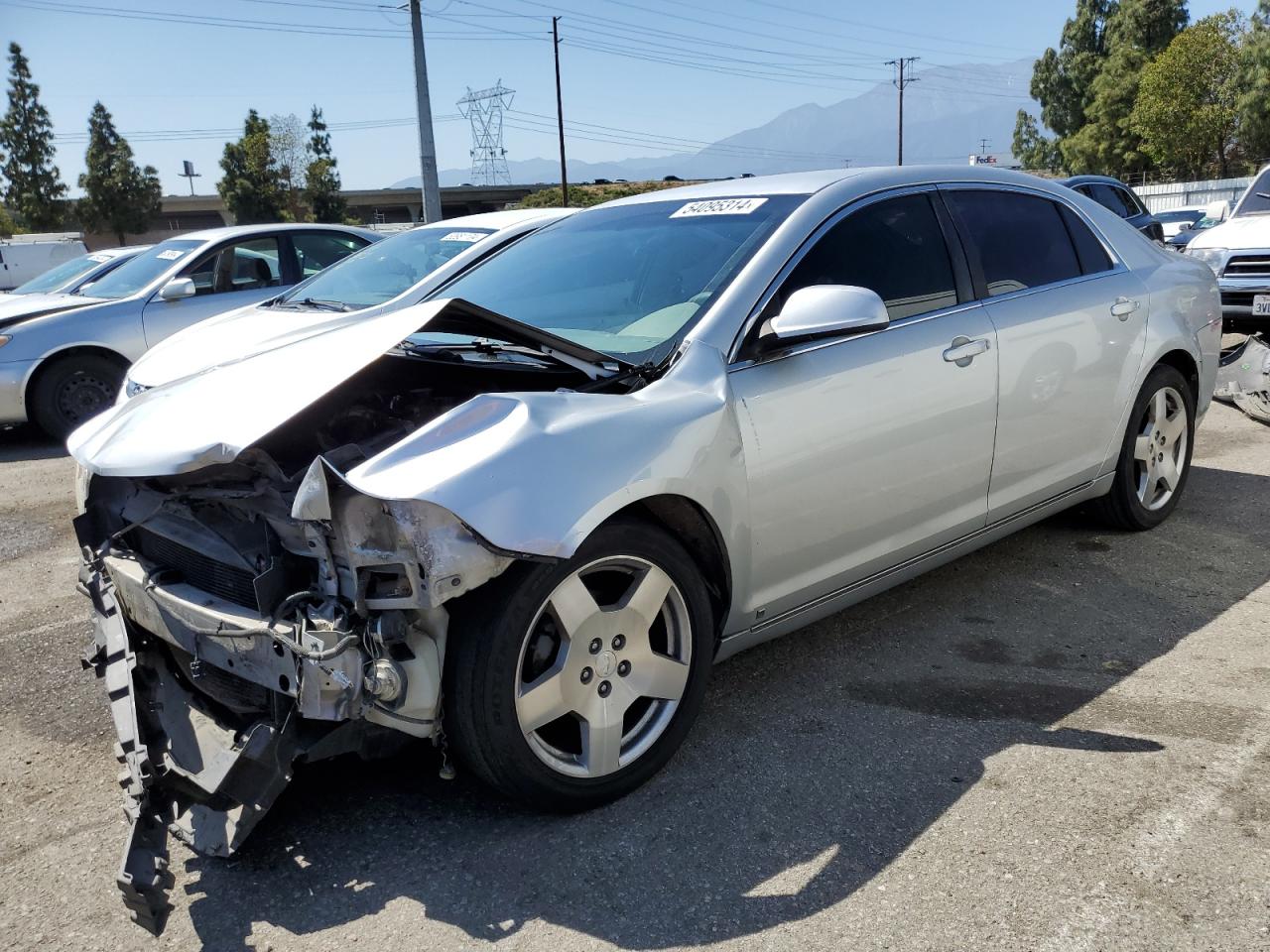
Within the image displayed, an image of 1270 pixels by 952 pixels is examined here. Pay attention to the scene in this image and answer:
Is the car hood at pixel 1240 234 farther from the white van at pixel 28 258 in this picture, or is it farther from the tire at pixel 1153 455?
the white van at pixel 28 258

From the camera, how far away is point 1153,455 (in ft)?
15.7

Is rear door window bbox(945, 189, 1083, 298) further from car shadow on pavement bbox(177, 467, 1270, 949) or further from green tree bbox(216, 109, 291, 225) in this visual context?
green tree bbox(216, 109, 291, 225)

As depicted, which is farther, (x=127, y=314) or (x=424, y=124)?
(x=424, y=124)

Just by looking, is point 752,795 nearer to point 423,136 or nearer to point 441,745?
point 441,745

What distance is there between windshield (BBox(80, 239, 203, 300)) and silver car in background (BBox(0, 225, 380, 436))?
14mm

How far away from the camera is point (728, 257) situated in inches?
130

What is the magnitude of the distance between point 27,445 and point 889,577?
7.90m

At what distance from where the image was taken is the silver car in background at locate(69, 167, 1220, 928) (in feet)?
7.73

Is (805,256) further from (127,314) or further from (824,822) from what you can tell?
(127,314)

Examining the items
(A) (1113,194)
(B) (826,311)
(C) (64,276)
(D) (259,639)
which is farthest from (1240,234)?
(C) (64,276)

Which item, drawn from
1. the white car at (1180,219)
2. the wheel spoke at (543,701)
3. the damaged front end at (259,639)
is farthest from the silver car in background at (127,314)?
the white car at (1180,219)

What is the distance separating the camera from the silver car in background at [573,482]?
2355mm

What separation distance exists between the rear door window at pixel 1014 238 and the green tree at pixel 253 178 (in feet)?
226

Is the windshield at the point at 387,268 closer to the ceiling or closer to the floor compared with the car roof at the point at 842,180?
closer to the floor
